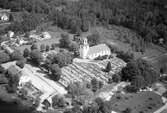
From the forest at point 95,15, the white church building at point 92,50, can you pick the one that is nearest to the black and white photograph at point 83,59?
the white church building at point 92,50

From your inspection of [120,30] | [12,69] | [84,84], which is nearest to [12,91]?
[12,69]

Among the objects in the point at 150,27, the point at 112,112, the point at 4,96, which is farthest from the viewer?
the point at 150,27

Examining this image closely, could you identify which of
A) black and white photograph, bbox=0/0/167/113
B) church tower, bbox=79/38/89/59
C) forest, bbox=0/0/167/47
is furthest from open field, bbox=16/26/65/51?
church tower, bbox=79/38/89/59

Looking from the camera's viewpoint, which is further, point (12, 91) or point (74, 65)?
point (74, 65)

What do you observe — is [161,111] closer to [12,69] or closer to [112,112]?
[112,112]

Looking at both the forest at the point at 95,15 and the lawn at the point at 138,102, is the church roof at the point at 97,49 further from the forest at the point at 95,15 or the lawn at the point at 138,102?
the lawn at the point at 138,102

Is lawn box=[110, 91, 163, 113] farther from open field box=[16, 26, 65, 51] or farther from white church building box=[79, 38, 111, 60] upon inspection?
open field box=[16, 26, 65, 51]
